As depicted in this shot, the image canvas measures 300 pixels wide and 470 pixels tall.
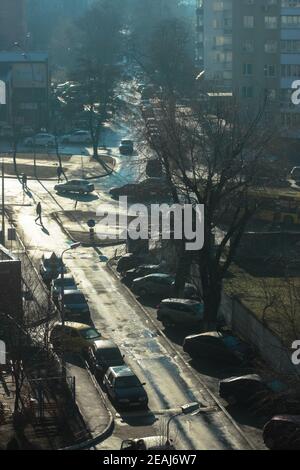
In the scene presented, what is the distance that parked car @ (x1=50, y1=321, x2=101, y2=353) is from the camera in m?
24.4

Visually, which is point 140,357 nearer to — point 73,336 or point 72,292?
point 73,336

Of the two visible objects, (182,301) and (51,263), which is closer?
(182,301)

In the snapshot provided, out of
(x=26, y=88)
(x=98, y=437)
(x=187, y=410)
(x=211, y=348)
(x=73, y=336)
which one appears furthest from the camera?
(x=26, y=88)

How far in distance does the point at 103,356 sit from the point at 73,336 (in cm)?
190

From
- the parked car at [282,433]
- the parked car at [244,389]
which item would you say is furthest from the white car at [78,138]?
the parked car at [282,433]

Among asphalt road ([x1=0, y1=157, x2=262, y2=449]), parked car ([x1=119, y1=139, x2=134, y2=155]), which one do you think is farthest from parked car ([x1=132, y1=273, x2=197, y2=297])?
parked car ([x1=119, y1=139, x2=134, y2=155])

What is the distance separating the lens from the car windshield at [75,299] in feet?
99.0

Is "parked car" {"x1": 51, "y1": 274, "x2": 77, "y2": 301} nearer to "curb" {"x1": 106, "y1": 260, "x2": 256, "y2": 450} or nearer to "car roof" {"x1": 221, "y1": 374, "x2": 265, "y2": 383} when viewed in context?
"curb" {"x1": 106, "y1": 260, "x2": 256, "y2": 450}

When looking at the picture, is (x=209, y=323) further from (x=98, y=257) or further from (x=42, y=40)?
(x=42, y=40)

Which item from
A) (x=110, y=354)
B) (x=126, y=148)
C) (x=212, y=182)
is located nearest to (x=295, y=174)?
(x=126, y=148)

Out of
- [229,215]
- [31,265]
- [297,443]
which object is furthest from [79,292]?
[297,443]

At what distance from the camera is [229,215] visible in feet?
128

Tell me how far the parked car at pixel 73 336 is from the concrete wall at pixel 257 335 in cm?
375

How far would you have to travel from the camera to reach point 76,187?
48719mm
